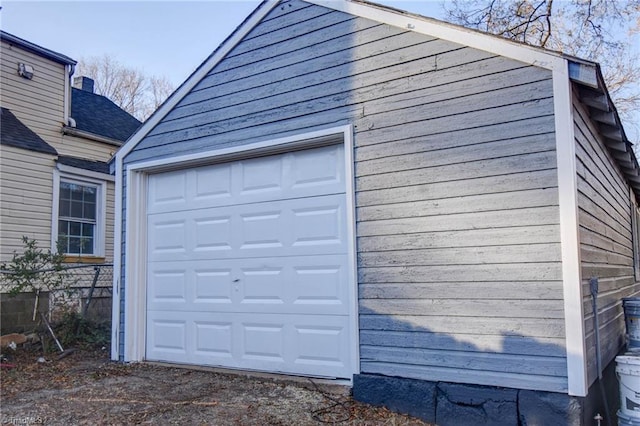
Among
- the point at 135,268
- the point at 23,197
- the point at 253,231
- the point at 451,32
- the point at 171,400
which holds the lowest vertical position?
the point at 171,400

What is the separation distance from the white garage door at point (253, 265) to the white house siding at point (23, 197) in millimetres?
3789

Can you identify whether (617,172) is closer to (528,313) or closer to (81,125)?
(528,313)

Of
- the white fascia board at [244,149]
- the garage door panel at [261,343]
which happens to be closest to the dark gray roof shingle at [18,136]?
the white fascia board at [244,149]

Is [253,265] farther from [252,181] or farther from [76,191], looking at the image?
[76,191]

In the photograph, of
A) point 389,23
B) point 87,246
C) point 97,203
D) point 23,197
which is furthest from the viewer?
point 97,203

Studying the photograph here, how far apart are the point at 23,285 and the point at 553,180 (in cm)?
633

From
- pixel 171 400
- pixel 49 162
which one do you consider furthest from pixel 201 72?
pixel 49 162

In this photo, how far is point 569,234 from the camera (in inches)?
142

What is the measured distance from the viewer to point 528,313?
3709 mm

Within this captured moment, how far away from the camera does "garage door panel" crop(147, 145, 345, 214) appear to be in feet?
16.1

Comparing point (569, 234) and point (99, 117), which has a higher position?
point (99, 117)

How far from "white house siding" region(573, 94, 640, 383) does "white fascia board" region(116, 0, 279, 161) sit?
3.15m

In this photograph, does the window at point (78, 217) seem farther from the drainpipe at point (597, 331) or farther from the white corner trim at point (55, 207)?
the drainpipe at point (597, 331)

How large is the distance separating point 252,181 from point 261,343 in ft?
5.41
